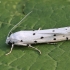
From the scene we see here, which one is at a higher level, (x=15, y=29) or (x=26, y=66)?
(x=15, y=29)

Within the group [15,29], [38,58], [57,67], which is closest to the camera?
[57,67]

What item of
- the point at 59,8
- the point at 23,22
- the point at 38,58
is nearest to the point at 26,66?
the point at 38,58

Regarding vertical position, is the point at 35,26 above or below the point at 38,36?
above

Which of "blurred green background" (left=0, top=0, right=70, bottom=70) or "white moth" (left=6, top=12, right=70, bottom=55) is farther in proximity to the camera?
"white moth" (left=6, top=12, right=70, bottom=55)

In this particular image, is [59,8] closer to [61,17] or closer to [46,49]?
[61,17]

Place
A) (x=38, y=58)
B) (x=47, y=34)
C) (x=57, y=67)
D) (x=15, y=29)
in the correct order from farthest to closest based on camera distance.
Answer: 1. (x=15, y=29)
2. (x=47, y=34)
3. (x=38, y=58)
4. (x=57, y=67)
